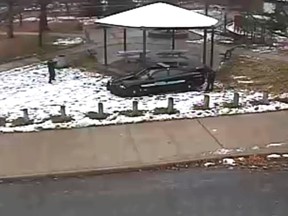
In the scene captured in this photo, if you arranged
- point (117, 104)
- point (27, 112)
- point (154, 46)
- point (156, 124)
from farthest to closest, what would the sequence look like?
point (154, 46) < point (117, 104) < point (27, 112) < point (156, 124)

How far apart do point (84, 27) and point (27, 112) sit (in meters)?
21.9

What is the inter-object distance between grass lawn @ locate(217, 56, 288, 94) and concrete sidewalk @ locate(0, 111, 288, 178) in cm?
392

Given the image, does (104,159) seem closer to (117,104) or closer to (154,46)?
(117,104)

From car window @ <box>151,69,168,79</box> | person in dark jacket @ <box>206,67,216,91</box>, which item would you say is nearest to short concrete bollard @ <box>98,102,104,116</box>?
car window @ <box>151,69,168,79</box>

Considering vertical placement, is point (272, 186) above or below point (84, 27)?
above

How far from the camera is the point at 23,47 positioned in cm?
2898

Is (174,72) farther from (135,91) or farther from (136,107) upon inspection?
(136,107)

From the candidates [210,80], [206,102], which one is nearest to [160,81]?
[210,80]

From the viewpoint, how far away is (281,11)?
35.1 meters

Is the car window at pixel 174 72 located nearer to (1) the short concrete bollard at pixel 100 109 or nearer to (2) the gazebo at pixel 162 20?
(2) the gazebo at pixel 162 20

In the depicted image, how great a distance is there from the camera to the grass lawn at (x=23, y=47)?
2686 centimetres

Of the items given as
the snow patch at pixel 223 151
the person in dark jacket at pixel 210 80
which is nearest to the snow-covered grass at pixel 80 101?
the person in dark jacket at pixel 210 80

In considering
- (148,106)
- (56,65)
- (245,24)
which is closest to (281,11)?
(245,24)

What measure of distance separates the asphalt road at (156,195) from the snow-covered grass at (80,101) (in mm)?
4066
